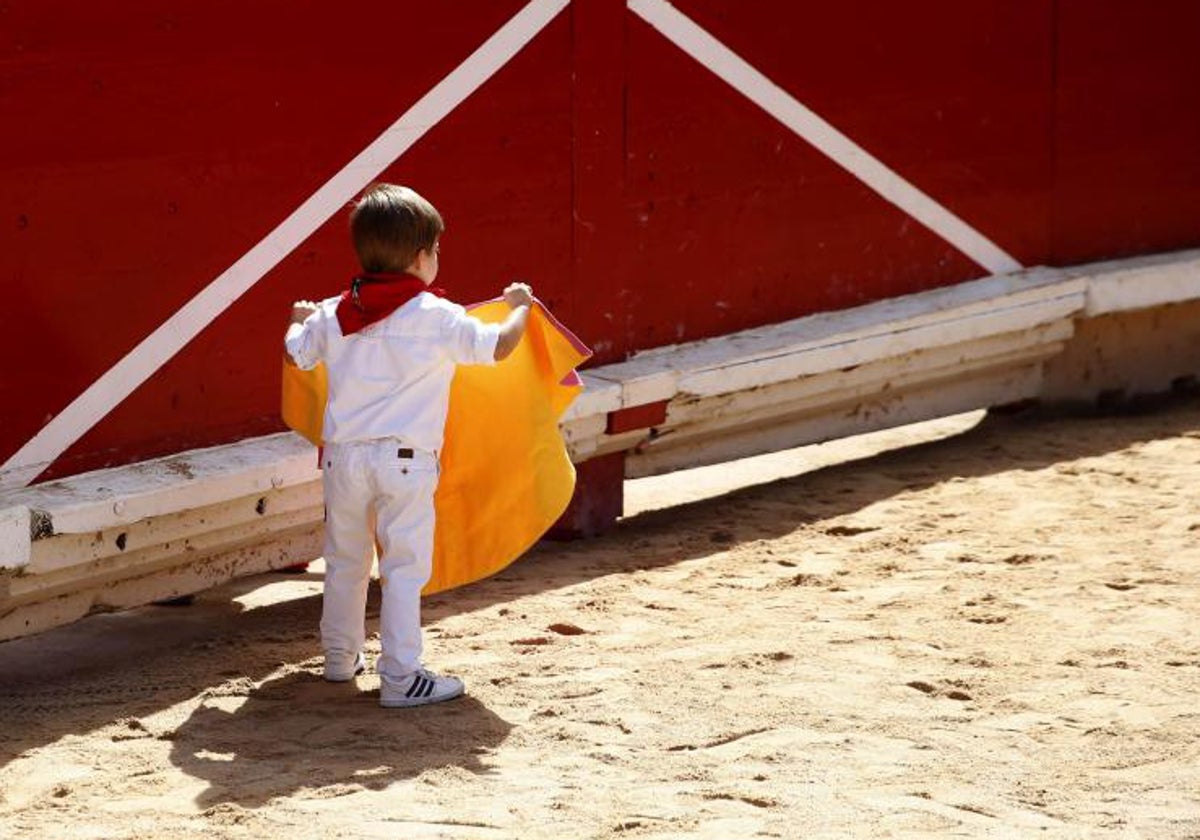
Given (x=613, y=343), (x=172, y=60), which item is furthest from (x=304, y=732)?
(x=613, y=343)

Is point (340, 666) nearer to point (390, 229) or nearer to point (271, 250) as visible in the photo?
point (390, 229)

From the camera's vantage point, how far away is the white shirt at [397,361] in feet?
16.4

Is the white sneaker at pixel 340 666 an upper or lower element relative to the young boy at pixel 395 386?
lower

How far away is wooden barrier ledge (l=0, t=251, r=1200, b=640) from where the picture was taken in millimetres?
5320

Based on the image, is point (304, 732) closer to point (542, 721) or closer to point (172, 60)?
point (542, 721)

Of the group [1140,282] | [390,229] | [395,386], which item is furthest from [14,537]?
[1140,282]

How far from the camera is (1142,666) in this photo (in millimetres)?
5340

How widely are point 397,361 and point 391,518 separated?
0.35 meters

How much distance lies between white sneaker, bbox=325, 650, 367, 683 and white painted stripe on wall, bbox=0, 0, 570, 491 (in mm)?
805

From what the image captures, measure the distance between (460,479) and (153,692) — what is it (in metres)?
0.86

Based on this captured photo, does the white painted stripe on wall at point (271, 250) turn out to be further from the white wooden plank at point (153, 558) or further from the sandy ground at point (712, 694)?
the sandy ground at point (712, 694)

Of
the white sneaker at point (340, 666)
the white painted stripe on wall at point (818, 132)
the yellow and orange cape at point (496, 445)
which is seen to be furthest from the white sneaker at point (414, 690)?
the white painted stripe on wall at point (818, 132)

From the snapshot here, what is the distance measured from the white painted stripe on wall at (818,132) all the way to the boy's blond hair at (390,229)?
181 cm

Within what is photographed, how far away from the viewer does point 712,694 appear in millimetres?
5148
